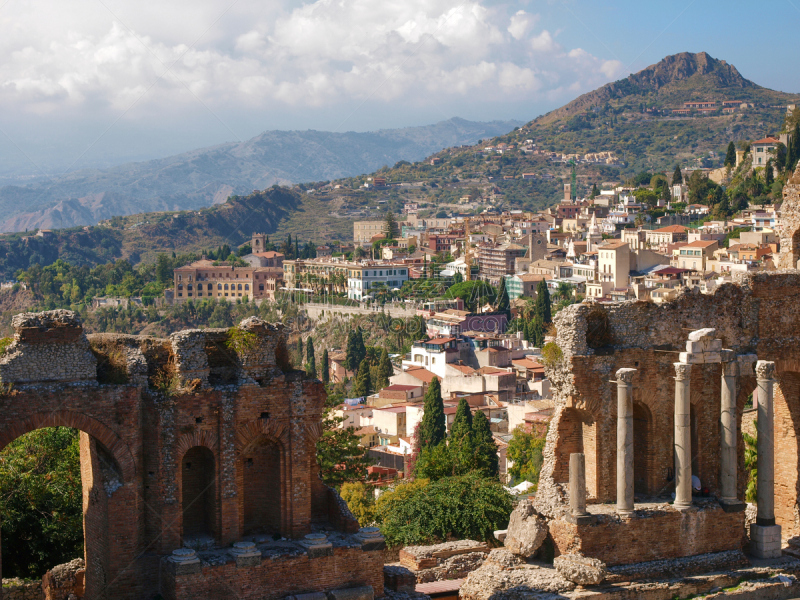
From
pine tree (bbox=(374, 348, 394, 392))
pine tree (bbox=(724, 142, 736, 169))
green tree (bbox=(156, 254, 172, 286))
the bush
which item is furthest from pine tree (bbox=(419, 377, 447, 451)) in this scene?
green tree (bbox=(156, 254, 172, 286))

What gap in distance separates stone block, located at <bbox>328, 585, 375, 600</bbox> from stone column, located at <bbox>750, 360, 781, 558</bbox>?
26.7 feet

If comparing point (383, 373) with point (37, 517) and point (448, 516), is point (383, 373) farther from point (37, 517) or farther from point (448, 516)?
point (37, 517)

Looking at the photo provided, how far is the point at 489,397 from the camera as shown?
77.5 metres

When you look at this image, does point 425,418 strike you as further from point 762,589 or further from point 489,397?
point 762,589

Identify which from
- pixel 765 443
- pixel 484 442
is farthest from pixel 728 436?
pixel 484 442

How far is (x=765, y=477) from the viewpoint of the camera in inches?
795

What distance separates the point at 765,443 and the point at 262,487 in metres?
9.82

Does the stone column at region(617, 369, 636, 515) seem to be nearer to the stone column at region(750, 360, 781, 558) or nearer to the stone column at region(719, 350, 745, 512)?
the stone column at region(719, 350, 745, 512)

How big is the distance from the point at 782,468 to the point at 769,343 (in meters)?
3.01

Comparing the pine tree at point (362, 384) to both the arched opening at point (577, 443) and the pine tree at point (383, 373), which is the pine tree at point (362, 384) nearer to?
the pine tree at point (383, 373)

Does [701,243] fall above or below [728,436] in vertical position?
above

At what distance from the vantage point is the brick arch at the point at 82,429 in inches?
593

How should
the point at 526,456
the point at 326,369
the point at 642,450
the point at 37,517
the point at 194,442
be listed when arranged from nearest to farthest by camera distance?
the point at 194,442
the point at 37,517
the point at 642,450
the point at 526,456
the point at 326,369

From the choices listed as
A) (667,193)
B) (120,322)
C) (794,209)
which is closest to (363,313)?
(120,322)
